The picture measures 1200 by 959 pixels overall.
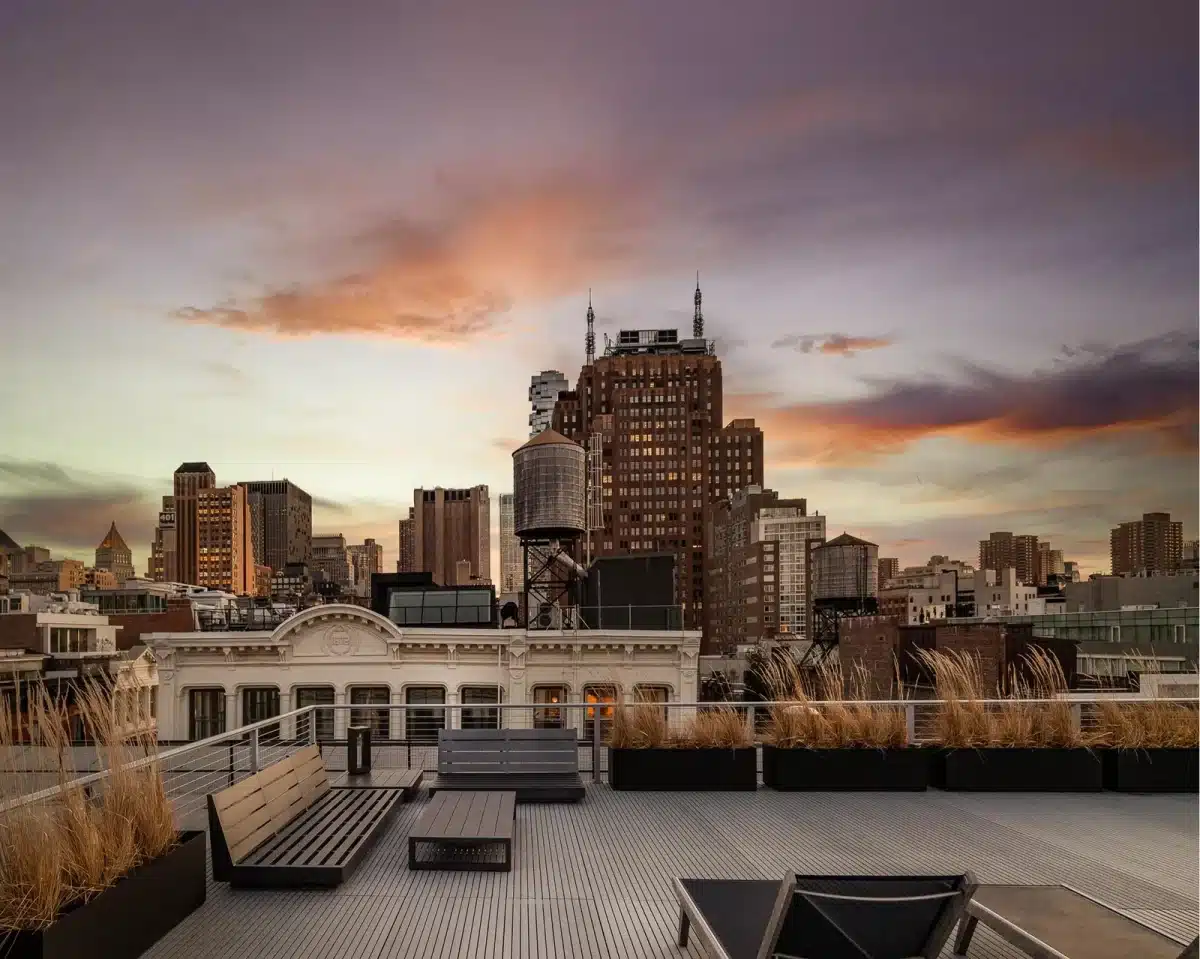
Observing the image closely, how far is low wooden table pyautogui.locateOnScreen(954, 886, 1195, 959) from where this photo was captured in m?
Result: 4.25

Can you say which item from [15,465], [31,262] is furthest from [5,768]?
[15,465]

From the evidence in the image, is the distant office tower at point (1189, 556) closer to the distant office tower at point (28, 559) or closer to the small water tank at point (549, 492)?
the small water tank at point (549, 492)

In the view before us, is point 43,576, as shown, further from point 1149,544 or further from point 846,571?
point 1149,544

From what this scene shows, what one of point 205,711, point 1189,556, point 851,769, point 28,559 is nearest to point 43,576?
point 28,559

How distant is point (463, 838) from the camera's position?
657 centimetres

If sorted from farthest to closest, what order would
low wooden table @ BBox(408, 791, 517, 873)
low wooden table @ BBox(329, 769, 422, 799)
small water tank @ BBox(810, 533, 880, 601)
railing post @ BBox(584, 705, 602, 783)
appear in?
small water tank @ BBox(810, 533, 880, 601) < railing post @ BBox(584, 705, 602, 783) < low wooden table @ BBox(329, 769, 422, 799) < low wooden table @ BBox(408, 791, 517, 873)

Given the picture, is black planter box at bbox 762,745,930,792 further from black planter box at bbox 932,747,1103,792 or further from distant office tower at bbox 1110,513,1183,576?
distant office tower at bbox 1110,513,1183,576

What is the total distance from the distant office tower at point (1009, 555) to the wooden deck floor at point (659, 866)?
15408cm

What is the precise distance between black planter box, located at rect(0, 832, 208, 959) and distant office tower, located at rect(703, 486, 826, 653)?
122433mm

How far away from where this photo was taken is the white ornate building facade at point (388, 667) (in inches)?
1014

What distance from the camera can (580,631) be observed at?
86.4 ft

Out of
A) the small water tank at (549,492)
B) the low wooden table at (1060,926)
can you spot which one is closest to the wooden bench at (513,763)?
the low wooden table at (1060,926)

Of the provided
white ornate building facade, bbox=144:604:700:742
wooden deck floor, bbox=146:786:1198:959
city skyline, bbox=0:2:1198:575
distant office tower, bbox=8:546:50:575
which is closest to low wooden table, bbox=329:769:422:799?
wooden deck floor, bbox=146:786:1198:959

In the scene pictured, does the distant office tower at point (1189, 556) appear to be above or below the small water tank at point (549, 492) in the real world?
below
